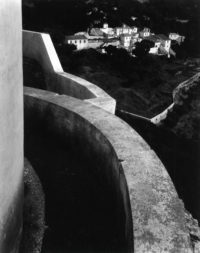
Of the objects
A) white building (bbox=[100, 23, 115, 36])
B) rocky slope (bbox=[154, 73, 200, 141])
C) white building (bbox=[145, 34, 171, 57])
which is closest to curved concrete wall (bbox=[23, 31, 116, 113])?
rocky slope (bbox=[154, 73, 200, 141])

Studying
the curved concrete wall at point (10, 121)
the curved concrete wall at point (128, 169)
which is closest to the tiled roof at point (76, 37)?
the curved concrete wall at point (128, 169)

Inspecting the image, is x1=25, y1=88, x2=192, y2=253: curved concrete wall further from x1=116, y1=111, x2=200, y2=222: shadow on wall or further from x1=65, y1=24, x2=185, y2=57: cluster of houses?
x1=65, y1=24, x2=185, y2=57: cluster of houses

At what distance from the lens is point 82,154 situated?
4777 mm

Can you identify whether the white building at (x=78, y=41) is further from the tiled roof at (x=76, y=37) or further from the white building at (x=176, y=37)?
the white building at (x=176, y=37)

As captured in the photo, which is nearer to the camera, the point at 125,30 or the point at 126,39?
the point at 126,39

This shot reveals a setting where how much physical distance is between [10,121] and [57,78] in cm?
484

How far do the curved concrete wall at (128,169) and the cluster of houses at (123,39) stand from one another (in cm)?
4068

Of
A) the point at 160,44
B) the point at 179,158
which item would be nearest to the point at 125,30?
the point at 160,44

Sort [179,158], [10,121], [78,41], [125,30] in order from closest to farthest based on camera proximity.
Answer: [10,121] → [179,158] → [78,41] → [125,30]

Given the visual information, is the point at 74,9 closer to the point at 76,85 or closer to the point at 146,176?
the point at 76,85

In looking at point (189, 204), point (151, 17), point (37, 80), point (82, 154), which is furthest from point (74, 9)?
point (82, 154)

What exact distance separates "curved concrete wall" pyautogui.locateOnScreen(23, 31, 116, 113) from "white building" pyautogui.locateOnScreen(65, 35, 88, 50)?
36.0 metres

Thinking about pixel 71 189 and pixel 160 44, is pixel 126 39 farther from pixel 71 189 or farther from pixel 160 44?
pixel 71 189

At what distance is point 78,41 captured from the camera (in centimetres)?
4528
